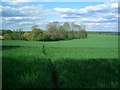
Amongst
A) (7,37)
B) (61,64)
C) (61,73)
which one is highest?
(7,37)

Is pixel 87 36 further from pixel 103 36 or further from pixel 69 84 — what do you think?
pixel 69 84

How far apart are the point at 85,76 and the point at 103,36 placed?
8.18 ft

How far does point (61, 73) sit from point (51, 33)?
5.17 ft

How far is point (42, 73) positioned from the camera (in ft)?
18.4

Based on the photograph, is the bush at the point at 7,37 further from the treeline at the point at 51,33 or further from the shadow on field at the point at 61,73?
the shadow on field at the point at 61,73

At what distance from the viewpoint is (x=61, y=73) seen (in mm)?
5680

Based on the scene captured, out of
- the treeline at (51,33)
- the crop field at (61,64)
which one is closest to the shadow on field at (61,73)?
the crop field at (61,64)

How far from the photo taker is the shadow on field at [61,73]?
5.34 m

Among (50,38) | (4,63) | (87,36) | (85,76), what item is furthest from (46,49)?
(85,76)

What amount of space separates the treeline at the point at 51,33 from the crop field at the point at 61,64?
0.54 ft

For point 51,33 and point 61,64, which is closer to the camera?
point 61,64

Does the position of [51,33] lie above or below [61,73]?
above

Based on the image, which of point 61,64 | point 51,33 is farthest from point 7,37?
point 61,64

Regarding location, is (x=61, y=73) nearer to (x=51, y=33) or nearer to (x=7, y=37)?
(x=51, y=33)
